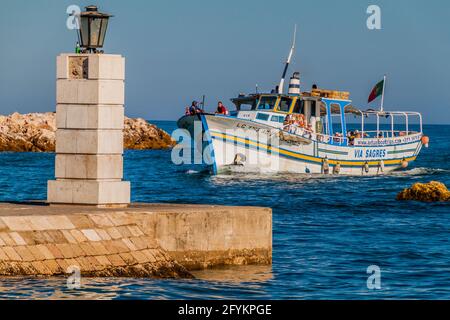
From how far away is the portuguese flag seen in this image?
4913cm

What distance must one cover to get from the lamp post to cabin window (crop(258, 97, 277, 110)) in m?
27.7

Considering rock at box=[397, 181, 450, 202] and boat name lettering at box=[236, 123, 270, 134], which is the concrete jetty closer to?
rock at box=[397, 181, 450, 202]

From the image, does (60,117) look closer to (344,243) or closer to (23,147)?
(344,243)

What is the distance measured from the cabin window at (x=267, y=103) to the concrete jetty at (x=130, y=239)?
28.0m

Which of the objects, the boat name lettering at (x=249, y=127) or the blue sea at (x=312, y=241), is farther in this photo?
the boat name lettering at (x=249, y=127)

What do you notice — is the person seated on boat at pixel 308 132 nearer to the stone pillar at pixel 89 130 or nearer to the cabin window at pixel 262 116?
the cabin window at pixel 262 116

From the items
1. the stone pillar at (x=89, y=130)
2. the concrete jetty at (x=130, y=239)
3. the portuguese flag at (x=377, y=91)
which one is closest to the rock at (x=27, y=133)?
the portuguese flag at (x=377, y=91)

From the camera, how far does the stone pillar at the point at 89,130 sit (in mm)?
17031

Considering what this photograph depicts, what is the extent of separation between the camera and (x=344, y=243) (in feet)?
76.8

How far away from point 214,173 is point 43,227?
30.9m

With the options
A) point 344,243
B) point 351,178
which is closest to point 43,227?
point 344,243

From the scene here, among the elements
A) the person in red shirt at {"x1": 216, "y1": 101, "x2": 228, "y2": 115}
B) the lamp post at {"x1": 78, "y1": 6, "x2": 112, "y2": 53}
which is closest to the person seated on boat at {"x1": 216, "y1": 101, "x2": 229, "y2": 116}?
the person in red shirt at {"x1": 216, "y1": 101, "x2": 228, "y2": 115}

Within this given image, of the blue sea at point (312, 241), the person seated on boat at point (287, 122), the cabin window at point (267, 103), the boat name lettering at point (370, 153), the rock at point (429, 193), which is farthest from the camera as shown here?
the boat name lettering at point (370, 153)

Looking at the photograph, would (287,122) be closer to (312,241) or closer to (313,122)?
(313,122)
